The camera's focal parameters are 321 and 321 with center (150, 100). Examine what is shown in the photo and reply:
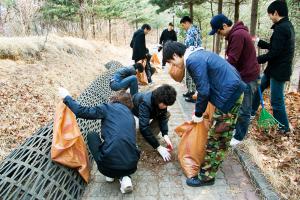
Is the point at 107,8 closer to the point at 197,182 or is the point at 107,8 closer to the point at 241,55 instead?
the point at 241,55

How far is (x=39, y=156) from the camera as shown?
129 inches

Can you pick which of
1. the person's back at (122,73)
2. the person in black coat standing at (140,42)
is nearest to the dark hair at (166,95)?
the person's back at (122,73)

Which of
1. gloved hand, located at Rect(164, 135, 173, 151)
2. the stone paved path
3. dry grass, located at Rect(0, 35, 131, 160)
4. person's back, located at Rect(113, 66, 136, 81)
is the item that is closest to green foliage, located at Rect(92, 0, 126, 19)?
dry grass, located at Rect(0, 35, 131, 160)

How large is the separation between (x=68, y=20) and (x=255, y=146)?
15.1m

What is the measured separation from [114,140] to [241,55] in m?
2.11

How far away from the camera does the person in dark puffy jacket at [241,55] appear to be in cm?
412

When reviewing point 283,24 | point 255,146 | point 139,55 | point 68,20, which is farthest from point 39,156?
point 68,20

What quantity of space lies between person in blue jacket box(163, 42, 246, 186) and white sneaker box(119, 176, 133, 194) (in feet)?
3.07

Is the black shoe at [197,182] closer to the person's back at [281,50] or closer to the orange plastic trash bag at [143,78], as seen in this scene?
the person's back at [281,50]

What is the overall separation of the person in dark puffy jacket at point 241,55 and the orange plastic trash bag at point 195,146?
749 millimetres

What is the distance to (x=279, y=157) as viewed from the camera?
437 centimetres

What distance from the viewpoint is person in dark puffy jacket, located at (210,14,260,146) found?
4.12 m

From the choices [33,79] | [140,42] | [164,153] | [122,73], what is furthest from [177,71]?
[140,42]

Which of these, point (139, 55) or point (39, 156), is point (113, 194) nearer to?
point (39, 156)
